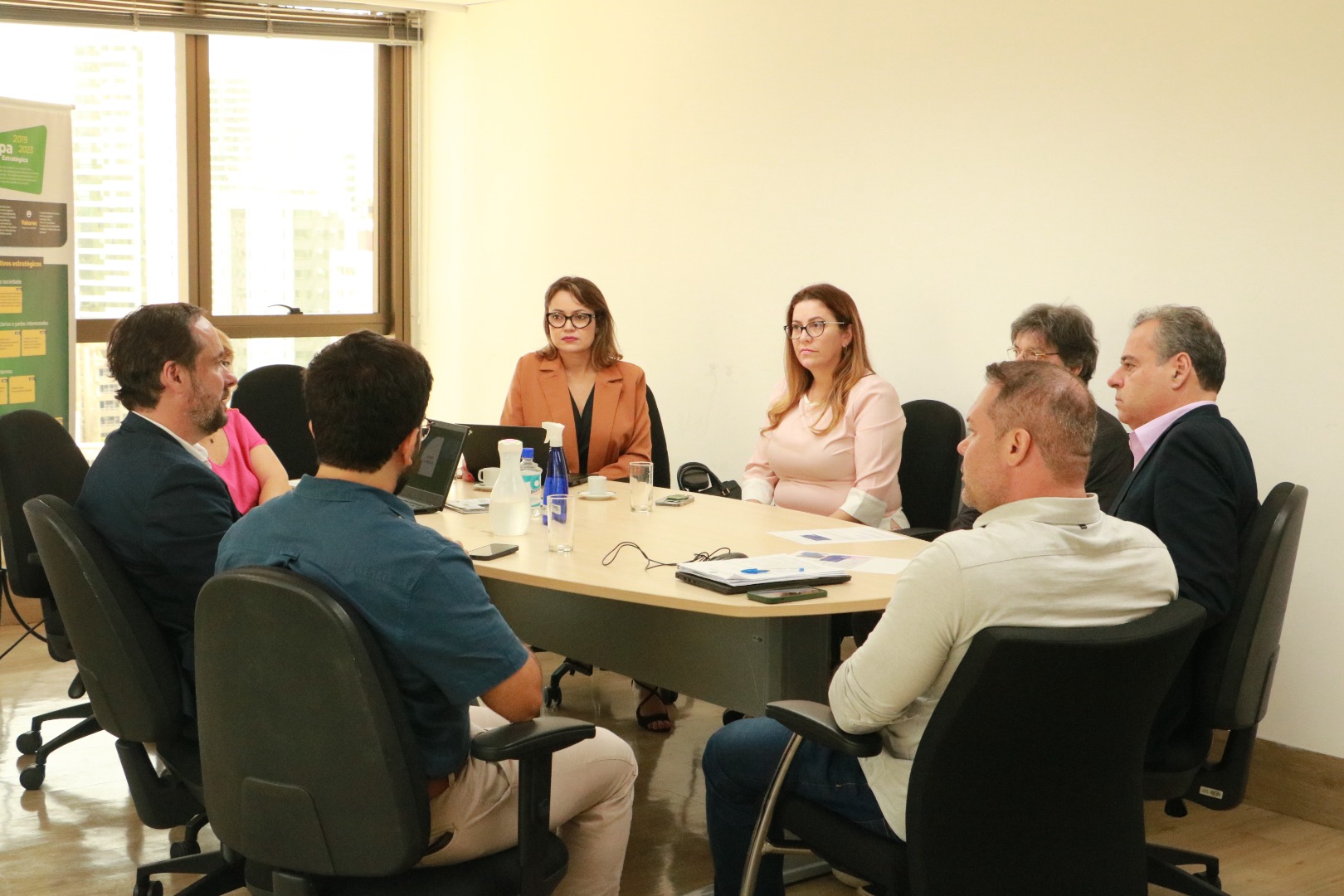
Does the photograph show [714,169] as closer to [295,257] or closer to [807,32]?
[807,32]

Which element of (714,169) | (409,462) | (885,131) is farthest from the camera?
(714,169)

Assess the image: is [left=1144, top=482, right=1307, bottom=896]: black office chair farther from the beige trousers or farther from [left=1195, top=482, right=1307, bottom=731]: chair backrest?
the beige trousers

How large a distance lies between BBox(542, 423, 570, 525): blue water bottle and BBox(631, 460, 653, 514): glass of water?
0.19 metres

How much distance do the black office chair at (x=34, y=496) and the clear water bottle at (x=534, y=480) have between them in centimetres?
124

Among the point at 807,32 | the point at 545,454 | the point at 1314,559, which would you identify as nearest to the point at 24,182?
the point at 545,454

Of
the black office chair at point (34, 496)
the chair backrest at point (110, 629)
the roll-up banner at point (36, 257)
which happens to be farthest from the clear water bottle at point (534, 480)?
the roll-up banner at point (36, 257)

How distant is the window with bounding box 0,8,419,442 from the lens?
19.0ft

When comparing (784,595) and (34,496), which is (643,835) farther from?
(34,496)

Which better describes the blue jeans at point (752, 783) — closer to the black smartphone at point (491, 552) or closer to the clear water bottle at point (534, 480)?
the black smartphone at point (491, 552)

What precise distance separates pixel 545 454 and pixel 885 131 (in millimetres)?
1845

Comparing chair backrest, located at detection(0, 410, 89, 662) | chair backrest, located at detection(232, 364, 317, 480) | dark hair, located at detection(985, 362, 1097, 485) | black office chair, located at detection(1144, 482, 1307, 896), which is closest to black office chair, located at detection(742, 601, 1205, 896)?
dark hair, located at detection(985, 362, 1097, 485)

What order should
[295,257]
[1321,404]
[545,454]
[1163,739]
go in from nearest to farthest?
[1163,739], [1321,404], [545,454], [295,257]

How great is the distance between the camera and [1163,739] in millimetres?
2609

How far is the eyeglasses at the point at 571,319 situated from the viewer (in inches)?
179
